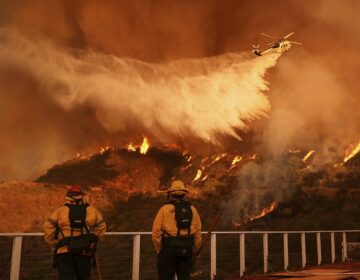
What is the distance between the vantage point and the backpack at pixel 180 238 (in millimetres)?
5906

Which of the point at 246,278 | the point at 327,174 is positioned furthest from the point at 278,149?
the point at 246,278

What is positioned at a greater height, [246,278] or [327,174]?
[327,174]

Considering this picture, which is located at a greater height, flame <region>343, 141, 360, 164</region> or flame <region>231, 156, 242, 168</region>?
flame <region>231, 156, 242, 168</region>

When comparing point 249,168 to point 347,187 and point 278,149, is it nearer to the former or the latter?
point 278,149

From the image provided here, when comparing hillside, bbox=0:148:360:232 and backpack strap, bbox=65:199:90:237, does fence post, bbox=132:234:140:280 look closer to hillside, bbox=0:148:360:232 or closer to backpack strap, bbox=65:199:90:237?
backpack strap, bbox=65:199:90:237

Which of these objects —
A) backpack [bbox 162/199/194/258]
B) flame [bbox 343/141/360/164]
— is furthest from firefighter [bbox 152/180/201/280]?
flame [bbox 343/141/360/164]

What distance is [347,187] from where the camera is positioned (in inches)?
2296

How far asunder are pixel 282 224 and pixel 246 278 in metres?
51.1

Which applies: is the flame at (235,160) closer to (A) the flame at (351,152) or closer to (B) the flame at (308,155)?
(B) the flame at (308,155)

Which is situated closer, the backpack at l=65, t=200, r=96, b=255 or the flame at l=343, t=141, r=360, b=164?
the backpack at l=65, t=200, r=96, b=255

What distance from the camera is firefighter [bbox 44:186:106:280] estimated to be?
18.2 ft

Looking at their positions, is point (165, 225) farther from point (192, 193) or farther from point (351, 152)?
point (192, 193)

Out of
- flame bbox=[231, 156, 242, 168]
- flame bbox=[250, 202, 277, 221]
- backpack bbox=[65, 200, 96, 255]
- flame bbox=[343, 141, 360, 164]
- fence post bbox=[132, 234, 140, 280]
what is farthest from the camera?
flame bbox=[231, 156, 242, 168]

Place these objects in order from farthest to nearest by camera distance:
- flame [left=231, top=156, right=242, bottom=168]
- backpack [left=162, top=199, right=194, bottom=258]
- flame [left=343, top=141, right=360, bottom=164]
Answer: flame [left=231, top=156, right=242, bottom=168] → flame [left=343, top=141, right=360, bottom=164] → backpack [left=162, top=199, right=194, bottom=258]
